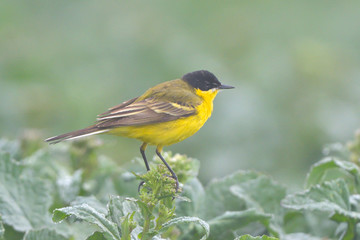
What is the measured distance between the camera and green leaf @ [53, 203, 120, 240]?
2574mm


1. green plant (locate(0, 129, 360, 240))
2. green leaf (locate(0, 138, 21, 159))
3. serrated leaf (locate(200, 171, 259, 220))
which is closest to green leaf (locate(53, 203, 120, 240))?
green plant (locate(0, 129, 360, 240))

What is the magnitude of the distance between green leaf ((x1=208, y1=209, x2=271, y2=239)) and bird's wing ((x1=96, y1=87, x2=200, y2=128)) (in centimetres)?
101

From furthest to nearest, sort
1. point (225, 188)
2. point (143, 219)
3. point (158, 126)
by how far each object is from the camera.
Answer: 1. point (158, 126)
2. point (225, 188)
3. point (143, 219)

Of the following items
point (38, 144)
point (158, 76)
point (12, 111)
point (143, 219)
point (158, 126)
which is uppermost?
point (158, 76)

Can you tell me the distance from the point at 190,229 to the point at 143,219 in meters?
0.61

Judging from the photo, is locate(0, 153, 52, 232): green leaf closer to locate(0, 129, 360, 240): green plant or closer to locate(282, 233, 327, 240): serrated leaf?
locate(0, 129, 360, 240): green plant

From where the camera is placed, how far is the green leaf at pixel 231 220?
3309 mm

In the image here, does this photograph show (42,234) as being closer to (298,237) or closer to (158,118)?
(298,237)

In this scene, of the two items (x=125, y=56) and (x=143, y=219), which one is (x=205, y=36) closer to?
(x=125, y=56)

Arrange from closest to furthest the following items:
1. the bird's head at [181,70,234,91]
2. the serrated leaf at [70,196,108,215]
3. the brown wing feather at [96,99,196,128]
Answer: the serrated leaf at [70,196,108,215] → the brown wing feather at [96,99,196,128] → the bird's head at [181,70,234,91]

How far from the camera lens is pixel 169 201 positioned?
9.48ft

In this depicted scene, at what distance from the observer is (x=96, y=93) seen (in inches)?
403

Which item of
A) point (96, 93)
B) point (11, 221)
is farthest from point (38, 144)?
point (96, 93)

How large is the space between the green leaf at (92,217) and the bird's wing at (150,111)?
137cm
